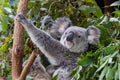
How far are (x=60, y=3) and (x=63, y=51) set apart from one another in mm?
383

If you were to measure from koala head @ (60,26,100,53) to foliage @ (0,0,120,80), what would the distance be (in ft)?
0.28

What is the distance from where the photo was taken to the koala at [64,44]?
102 inches

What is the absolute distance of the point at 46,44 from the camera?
2680mm

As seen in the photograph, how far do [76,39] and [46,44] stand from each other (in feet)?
0.89

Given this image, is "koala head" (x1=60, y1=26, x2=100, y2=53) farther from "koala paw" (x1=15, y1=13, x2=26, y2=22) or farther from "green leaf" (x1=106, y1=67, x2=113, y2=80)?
"green leaf" (x1=106, y1=67, x2=113, y2=80)

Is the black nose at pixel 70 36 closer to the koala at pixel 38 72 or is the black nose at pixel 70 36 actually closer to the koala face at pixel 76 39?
the koala face at pixel 76 39

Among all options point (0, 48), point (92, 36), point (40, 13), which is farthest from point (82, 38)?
point (0, 48)

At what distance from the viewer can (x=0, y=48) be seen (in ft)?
9.04

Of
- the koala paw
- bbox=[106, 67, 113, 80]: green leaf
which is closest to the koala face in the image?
the koala paw

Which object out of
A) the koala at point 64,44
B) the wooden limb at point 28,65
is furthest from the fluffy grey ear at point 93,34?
the wooden limb at point 28,65

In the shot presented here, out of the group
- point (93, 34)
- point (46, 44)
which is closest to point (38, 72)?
point (46, 44)

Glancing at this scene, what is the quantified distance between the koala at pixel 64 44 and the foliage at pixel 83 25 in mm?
77

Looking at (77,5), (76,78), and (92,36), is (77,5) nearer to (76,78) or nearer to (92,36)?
(92,36)

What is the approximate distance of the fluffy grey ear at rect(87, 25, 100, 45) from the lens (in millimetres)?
2564
